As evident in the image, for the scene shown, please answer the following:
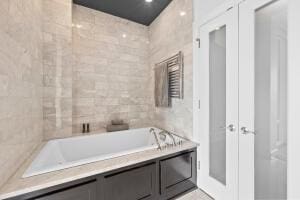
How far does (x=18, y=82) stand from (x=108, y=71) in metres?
1.79

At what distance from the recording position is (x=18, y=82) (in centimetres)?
145

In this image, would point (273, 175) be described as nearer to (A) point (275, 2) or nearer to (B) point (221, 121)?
(B) point (221, 121)

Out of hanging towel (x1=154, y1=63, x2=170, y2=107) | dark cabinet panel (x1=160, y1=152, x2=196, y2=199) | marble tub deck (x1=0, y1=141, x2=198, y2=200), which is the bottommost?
dark cabinet panel (x1=160, y1=152, x2=196, y2=199)

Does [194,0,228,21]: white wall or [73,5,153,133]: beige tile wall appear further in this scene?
[73,5,153,133]: beige tile wall

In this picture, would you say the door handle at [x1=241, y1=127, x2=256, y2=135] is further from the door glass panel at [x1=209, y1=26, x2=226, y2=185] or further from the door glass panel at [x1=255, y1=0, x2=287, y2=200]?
the door glass panel at [x1=209, y1=26, x2=226, y2=185]

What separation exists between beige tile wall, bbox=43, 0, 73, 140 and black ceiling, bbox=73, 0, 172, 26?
1.56 ft

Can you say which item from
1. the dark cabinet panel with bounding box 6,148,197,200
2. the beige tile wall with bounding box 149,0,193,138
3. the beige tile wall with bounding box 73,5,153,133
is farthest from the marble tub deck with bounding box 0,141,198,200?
the beige tile wall with bounding box 73,5,153,133

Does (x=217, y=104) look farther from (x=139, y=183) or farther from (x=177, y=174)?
(x=139, y=183)

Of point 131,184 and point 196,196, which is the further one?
point 196,196

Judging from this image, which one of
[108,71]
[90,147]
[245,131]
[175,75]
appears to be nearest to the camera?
[245,131]

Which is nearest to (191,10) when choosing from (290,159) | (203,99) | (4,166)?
(203,99)

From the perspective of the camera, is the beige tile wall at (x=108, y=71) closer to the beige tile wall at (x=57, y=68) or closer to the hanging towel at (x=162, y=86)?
the beige tile wall at (x=57, y=68)

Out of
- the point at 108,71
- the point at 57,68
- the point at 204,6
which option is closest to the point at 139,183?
the point at 57,68

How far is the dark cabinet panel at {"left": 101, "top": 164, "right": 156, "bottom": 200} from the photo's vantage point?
152 centimetres
